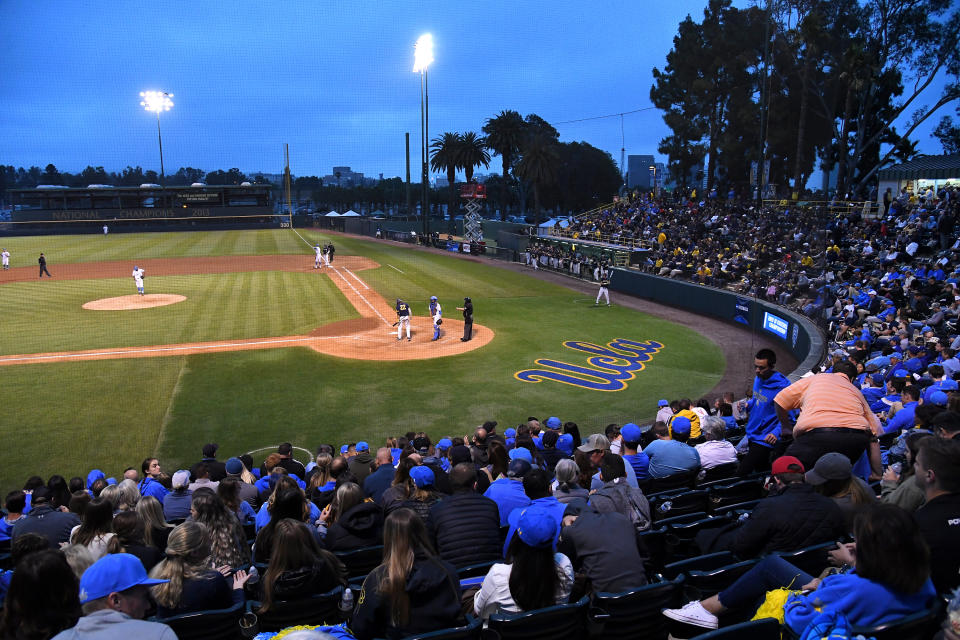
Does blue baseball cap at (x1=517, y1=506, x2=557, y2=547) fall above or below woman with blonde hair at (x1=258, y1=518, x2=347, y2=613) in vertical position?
above

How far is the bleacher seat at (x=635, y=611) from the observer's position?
4.03 meters

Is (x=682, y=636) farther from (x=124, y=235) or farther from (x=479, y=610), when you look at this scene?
(x=124, y=235)

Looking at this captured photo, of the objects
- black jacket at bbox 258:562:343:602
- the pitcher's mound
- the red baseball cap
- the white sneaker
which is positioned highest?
the red baseball cap

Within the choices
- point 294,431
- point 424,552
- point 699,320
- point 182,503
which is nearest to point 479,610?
point 424,552

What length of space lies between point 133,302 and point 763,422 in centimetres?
2911

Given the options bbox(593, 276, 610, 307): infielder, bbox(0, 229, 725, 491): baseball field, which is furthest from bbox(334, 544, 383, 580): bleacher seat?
bbox(593, 276, 610, 307): infielder

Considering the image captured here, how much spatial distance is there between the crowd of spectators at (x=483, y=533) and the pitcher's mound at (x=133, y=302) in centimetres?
2301

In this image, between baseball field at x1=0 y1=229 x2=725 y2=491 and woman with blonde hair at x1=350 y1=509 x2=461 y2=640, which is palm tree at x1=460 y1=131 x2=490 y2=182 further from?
woman with blonde hair at x1=350 y1=509 x2=461 y2=640

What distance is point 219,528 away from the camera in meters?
4.95

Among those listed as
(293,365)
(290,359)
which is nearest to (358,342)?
(290,359)

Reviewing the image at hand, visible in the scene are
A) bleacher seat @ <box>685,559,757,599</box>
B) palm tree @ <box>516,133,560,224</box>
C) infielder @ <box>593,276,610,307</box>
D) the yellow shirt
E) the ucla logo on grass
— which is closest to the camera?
bleacher seat @ <box>685,559,757,599</box>

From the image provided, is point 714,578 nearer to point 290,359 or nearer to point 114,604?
point 114,604

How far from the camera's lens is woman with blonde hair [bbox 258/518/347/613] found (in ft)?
13.6

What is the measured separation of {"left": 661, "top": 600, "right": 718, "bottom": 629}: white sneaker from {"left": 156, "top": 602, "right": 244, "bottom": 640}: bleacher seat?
2767 mm
